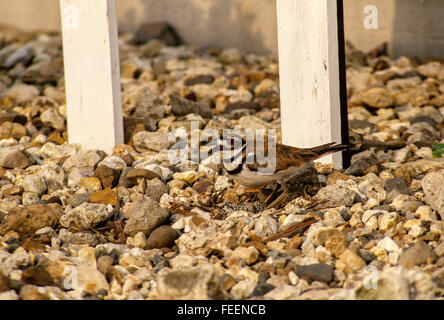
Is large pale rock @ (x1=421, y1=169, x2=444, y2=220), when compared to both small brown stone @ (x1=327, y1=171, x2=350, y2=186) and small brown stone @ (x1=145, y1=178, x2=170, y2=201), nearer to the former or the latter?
small brown stone @ (x1=327, y1=171, x2=350, y2=186)

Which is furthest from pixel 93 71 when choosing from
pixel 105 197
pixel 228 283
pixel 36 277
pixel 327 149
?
pixel 228 283

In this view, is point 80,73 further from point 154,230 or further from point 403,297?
point 403,297

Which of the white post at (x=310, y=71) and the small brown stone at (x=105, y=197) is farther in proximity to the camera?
the white post at (x=310, y=71)

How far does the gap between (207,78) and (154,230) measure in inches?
114

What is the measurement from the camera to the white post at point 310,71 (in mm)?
3645

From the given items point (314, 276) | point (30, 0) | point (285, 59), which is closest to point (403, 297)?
point (314, 276)

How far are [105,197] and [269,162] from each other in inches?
37.8

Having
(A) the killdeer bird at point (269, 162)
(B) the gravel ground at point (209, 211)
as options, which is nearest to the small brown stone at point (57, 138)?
(B) the gravel ground at point (209, 211)

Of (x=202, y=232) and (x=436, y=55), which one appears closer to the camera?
(x=202, y=232)

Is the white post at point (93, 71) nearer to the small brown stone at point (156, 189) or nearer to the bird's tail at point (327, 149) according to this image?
the small brown stone at point (156, 189)

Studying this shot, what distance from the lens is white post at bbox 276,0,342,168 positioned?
364cm

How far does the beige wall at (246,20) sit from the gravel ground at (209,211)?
112 cm

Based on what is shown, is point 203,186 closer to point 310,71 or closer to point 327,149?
point 327,149

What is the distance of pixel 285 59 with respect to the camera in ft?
12.4
